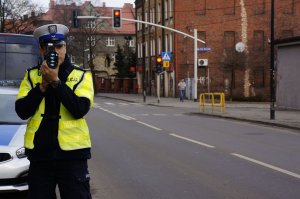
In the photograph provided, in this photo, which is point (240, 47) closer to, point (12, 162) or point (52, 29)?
point (12, 162)

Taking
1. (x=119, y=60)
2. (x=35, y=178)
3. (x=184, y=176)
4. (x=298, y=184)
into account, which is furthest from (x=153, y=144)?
(x=119, y=60)

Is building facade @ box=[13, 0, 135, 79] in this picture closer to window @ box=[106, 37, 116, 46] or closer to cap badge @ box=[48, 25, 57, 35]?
window @ box=[106, 37, 116, 46]

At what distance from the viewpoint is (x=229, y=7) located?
50.8 m

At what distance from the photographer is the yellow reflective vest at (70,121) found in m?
3.72

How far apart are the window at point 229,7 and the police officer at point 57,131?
48193mm

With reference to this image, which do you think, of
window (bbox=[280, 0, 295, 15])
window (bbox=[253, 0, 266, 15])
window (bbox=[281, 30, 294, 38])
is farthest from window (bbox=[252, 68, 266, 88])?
window (bbox=[280, 0, 295, 15])

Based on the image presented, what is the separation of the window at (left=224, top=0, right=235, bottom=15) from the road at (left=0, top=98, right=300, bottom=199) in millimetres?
35379

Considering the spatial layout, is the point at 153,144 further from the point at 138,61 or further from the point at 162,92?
the point at 138,61

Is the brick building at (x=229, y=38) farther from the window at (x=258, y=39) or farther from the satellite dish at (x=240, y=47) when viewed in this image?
the satellite dish at (x=240, y=47)

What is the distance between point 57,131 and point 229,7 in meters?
48.6

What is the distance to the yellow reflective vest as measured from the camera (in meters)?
3.72

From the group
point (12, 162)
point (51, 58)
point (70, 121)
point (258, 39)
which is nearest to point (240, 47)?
point (258, 39)

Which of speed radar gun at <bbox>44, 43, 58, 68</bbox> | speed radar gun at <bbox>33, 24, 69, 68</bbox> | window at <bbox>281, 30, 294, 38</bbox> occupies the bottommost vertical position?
speed radar gun at <bbox>44, 43, 58, 68</bbox>

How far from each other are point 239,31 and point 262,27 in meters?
2.46
